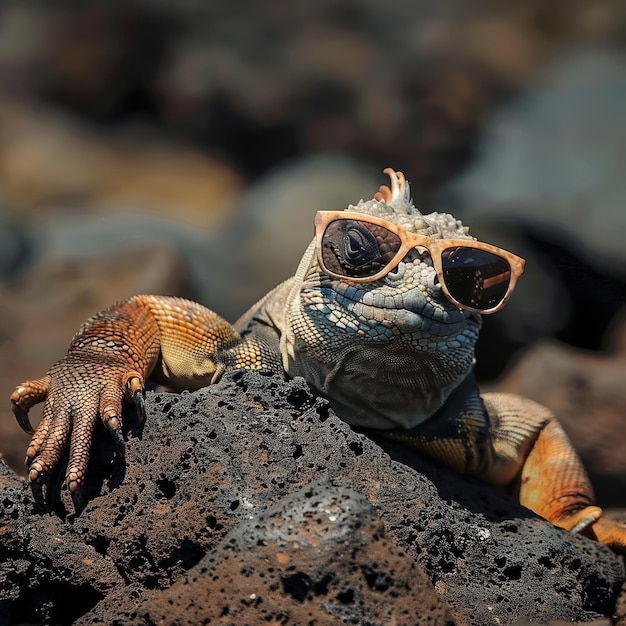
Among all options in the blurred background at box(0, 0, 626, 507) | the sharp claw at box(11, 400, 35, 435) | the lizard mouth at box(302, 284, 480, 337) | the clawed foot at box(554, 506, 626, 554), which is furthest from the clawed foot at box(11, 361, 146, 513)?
the blurred background at box(0, 0, 626, 507)

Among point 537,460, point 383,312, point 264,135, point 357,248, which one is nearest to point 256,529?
point 383,312

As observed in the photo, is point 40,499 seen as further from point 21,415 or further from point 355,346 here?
point 355,346

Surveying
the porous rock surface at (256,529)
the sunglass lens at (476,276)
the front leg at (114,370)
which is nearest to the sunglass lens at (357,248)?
the sunglass lens at (476,276)

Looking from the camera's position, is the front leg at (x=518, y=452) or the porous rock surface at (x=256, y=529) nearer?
the porous rock surface at (x=256, y=529)

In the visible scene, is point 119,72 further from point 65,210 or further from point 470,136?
point 470,136

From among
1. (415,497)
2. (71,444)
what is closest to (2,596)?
(71,444)

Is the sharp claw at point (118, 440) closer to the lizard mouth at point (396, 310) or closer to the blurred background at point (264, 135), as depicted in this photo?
the lizard mouth at point (396, 310)

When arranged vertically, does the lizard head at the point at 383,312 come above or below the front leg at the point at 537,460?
above
